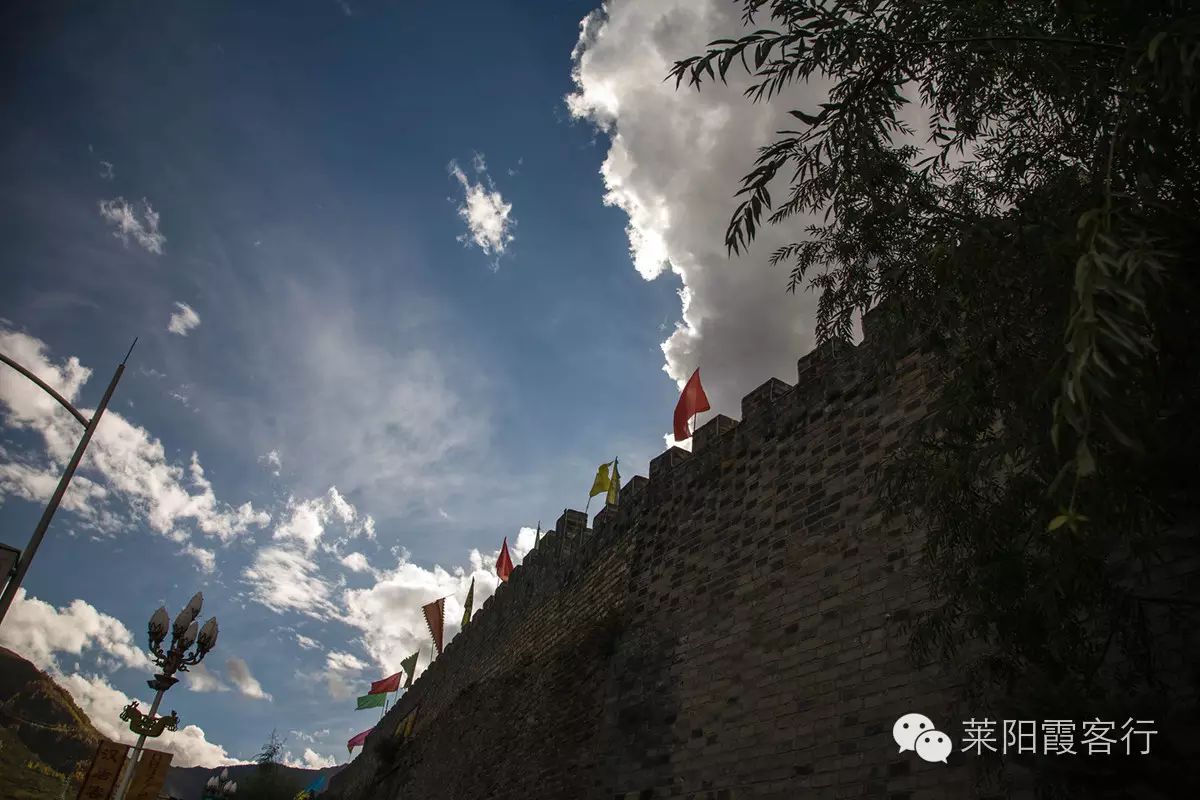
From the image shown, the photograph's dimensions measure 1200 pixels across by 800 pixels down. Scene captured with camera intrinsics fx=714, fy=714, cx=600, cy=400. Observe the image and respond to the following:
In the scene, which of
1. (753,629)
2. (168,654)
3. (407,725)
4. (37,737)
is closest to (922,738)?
(753,629)

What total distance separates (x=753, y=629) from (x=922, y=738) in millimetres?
2335

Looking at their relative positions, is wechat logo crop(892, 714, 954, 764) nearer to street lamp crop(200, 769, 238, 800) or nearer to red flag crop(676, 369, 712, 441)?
red flag crop(676, 369, 712, 441)

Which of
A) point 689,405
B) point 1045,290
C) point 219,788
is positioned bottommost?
point 219,788

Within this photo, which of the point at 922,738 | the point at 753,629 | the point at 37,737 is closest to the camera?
the point at 922,738

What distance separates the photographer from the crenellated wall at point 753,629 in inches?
231

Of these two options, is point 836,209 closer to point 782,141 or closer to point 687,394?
point 782,141

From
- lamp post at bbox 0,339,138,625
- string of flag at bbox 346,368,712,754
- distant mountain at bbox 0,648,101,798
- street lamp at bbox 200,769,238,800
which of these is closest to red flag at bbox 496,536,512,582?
string of flag at bbox 346,368,712,754

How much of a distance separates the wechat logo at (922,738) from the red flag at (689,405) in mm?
6623

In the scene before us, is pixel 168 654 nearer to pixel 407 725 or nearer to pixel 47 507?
pixel 47 507

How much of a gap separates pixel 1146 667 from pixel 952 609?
90 centimetres

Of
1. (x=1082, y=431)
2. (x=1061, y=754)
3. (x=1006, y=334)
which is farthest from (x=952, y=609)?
(x=1082, y=431)

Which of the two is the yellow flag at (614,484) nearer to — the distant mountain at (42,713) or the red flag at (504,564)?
the red flag at (504,564)

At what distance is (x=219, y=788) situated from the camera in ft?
52.5

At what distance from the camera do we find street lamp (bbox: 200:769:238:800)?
15.4 meters
